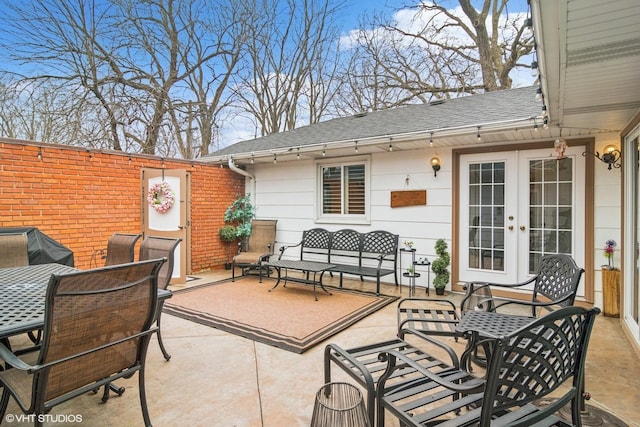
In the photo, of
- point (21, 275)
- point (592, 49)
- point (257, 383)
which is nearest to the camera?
point (592, 49)

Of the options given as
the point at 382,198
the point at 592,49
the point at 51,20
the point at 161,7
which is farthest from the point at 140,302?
the point at 161,7

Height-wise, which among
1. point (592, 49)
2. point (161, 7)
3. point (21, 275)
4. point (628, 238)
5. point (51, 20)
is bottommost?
point (21, 275)

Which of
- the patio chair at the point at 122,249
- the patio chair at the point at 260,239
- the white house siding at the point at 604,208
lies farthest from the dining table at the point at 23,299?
the white house siding at the point at 604,208

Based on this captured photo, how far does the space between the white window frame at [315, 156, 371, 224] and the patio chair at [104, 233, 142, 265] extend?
3.72 meters

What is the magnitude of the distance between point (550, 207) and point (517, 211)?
0.40 meters

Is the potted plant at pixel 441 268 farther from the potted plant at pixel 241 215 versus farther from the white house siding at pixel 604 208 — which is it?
the potted plant at pixel 241 215

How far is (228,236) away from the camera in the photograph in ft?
24.0

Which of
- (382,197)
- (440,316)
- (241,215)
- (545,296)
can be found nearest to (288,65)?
(241,215)

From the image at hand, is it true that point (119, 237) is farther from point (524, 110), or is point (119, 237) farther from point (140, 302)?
point (524, 110)

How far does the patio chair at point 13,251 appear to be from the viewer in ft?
11.7

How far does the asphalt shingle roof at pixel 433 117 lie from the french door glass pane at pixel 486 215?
2.59 feet

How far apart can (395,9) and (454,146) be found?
24.9ft

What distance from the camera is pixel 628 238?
3.74 m

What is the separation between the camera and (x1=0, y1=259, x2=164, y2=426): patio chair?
5.05ft
